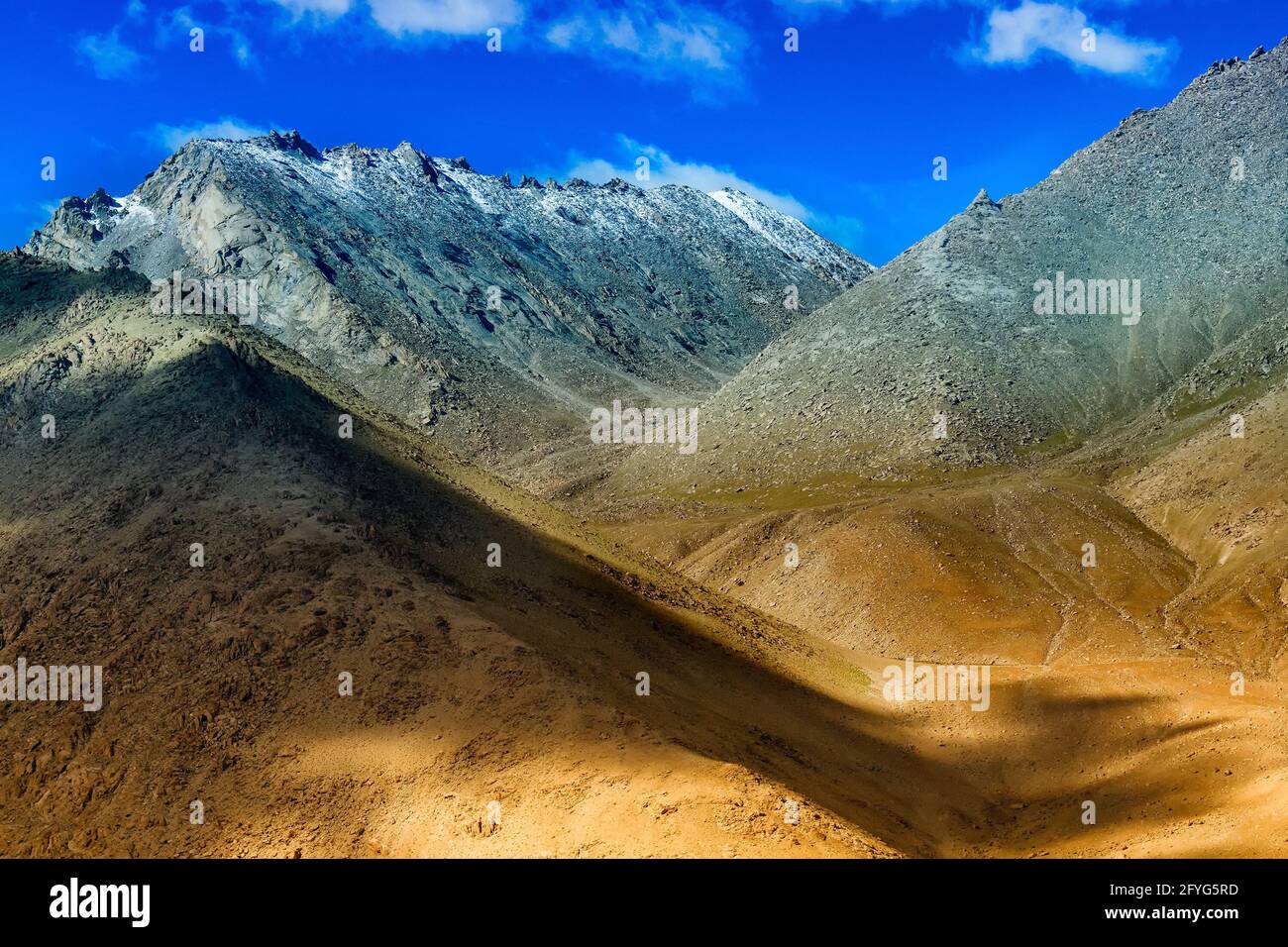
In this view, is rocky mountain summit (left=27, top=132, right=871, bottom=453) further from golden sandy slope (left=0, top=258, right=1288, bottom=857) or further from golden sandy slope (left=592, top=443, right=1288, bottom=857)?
golden sandy slope (left=0, top=258, right=1288, bottom=857)

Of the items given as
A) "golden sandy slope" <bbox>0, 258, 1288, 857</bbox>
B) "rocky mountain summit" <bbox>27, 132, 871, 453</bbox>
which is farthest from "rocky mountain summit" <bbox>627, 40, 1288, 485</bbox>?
"golden sandy slope" <bbox>0, 258, 1288, 857</bbox>

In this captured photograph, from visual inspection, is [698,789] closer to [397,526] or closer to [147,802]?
[147,802]

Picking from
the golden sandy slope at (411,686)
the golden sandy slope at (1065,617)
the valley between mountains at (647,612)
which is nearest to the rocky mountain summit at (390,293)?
the valley between mountains at (647,612)

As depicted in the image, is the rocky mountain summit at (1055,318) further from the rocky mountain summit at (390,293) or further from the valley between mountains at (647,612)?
the rocky mountain summit at (390,293)

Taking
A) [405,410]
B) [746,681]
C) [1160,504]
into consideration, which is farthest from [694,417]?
[746,681]

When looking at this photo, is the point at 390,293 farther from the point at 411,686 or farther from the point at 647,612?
the point at 411,686

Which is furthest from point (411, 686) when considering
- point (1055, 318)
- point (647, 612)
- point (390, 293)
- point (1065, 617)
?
point (390, 293)
